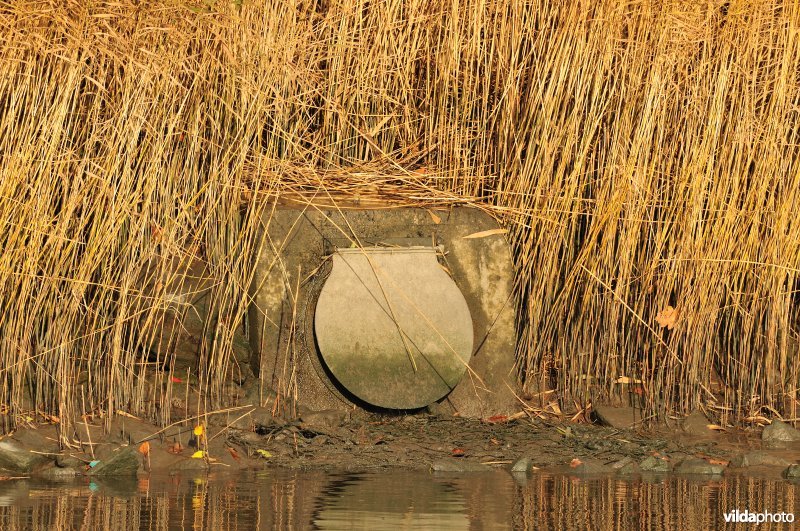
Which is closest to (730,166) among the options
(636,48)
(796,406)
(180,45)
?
(636,48)

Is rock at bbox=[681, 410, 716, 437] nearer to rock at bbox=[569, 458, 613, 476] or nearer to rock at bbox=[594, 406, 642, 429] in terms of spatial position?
rock at bbox=[594, 406, 642, 429]

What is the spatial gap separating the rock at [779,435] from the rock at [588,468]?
38.2 inches

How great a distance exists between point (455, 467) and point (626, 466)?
642 millimetres

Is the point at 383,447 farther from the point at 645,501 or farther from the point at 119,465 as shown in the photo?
the point at 645,501

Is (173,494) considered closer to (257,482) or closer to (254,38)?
(257,482)

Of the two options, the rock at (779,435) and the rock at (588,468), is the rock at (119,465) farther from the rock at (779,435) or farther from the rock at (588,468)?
the rock at (779,435)

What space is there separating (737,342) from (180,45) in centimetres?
282

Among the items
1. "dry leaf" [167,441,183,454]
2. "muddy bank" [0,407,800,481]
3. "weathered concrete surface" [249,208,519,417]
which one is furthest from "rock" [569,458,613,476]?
"dry leaf" [167,441,183,454]

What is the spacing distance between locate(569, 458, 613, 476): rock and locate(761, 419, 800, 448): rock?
0.97m

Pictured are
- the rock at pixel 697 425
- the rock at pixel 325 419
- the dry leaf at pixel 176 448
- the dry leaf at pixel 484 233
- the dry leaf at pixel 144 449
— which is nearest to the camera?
the dry leaf at pixel 144 449

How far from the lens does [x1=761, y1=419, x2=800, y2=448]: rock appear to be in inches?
218

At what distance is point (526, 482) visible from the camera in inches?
182

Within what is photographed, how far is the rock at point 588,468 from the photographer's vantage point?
4855 mm

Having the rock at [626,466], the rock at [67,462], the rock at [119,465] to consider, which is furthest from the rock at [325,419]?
the rock at [626,466]
